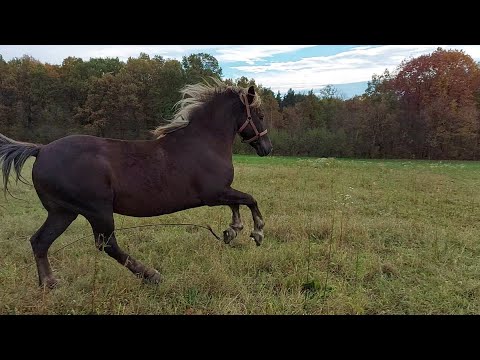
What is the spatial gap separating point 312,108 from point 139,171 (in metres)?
45.0

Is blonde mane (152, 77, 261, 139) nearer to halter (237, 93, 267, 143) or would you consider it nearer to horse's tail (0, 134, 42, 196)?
halter (237, 93, 267, 143)

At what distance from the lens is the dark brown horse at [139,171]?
4117 mm

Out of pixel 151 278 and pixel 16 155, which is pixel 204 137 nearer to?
pixel 151 278

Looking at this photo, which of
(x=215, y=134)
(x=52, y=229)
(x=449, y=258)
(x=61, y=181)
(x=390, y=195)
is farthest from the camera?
(x=390, y=195)

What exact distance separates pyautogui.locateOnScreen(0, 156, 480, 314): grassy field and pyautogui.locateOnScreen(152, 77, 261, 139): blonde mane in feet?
6.33

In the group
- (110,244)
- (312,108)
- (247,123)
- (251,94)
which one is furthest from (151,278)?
(312,108)

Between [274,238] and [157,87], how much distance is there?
8217mm

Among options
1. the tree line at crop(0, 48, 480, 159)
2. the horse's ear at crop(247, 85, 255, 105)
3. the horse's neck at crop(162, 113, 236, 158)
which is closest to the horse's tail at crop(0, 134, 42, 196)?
the horse's neck at crop(162, 113, 236, 158)

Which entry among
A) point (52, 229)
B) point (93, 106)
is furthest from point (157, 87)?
point (52, 229)

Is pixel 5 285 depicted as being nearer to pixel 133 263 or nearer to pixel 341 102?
pixel 133 263

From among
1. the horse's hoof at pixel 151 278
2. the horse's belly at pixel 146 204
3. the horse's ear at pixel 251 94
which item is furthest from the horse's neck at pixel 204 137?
the horse's hoof at pixel 151 278

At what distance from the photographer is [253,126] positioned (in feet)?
16.7

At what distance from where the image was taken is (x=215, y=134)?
191 inches

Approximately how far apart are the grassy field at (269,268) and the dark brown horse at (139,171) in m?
0.45
